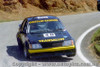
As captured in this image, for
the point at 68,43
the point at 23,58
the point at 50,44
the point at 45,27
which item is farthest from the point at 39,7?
the point at 50,44

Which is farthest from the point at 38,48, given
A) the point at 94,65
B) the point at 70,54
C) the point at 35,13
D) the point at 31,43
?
the point at 35,13

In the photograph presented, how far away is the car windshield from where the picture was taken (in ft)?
34.5

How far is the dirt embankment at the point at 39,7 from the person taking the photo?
114 ft

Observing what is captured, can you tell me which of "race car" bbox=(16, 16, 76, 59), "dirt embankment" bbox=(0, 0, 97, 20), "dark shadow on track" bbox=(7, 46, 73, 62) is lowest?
"dirt embankment" bbox=(0, 0, 97, 20)

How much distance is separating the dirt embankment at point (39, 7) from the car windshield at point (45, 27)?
2148cm

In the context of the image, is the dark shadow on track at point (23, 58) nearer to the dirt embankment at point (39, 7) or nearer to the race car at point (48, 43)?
the race car at point (48, 43)

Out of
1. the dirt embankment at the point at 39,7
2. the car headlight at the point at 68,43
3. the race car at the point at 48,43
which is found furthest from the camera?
the dirt embankment at the point at 39,7

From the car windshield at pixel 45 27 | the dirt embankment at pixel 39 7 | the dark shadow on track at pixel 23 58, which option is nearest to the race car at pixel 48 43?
the car windshield at pixel 45 27

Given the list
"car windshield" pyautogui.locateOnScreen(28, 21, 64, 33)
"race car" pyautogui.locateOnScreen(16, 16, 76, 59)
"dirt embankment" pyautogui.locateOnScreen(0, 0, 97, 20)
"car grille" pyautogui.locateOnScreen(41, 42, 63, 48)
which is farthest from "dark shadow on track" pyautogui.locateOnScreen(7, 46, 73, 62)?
"dirt embankment" pyautogui.locateOnScreen(0, 0, 97, 20)

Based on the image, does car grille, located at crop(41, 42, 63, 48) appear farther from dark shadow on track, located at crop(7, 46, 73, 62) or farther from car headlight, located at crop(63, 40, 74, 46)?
dark shadow on track, located at crop(7, 46, 73, 62)

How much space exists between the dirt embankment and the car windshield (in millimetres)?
21480

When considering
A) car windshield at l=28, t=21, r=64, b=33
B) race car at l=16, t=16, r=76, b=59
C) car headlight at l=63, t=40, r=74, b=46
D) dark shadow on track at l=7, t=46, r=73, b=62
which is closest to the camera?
race car at l=16, t=16, r=76, b=59

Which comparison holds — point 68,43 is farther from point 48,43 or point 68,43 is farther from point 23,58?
point 23,58

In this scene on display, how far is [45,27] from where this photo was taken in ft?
35.3
